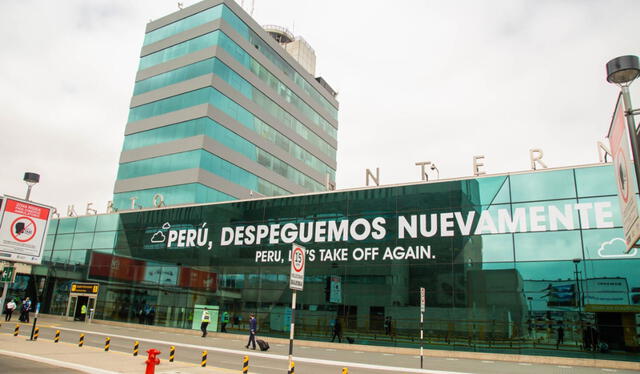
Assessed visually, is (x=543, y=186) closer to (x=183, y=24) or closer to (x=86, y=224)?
(x=86, y=224)

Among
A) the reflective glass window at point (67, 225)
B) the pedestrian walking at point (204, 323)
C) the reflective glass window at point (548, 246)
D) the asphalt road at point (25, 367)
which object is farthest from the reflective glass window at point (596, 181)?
the reflective glass window at point (67, 225)

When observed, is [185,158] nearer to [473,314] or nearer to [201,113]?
[201,113]

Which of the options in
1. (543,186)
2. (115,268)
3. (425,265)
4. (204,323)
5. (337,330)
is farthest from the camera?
(115,268)

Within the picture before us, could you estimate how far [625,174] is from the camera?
754 centimetres

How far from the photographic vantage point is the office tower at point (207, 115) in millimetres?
48562

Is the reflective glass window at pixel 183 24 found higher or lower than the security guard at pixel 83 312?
higher

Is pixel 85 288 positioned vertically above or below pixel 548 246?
below

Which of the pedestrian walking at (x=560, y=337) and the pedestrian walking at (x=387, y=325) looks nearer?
the pedestrian walking at (x=560, y=337)

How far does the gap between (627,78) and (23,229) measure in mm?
22012

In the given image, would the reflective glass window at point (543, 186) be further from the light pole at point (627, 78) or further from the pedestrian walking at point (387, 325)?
the light pole at point (627, 78)

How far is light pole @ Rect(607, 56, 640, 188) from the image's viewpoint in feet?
23.3

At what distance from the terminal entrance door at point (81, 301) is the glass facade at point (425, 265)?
2.87 metres

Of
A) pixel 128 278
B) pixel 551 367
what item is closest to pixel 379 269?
pixel 551 367

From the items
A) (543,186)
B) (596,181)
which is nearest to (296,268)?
(543,186)
